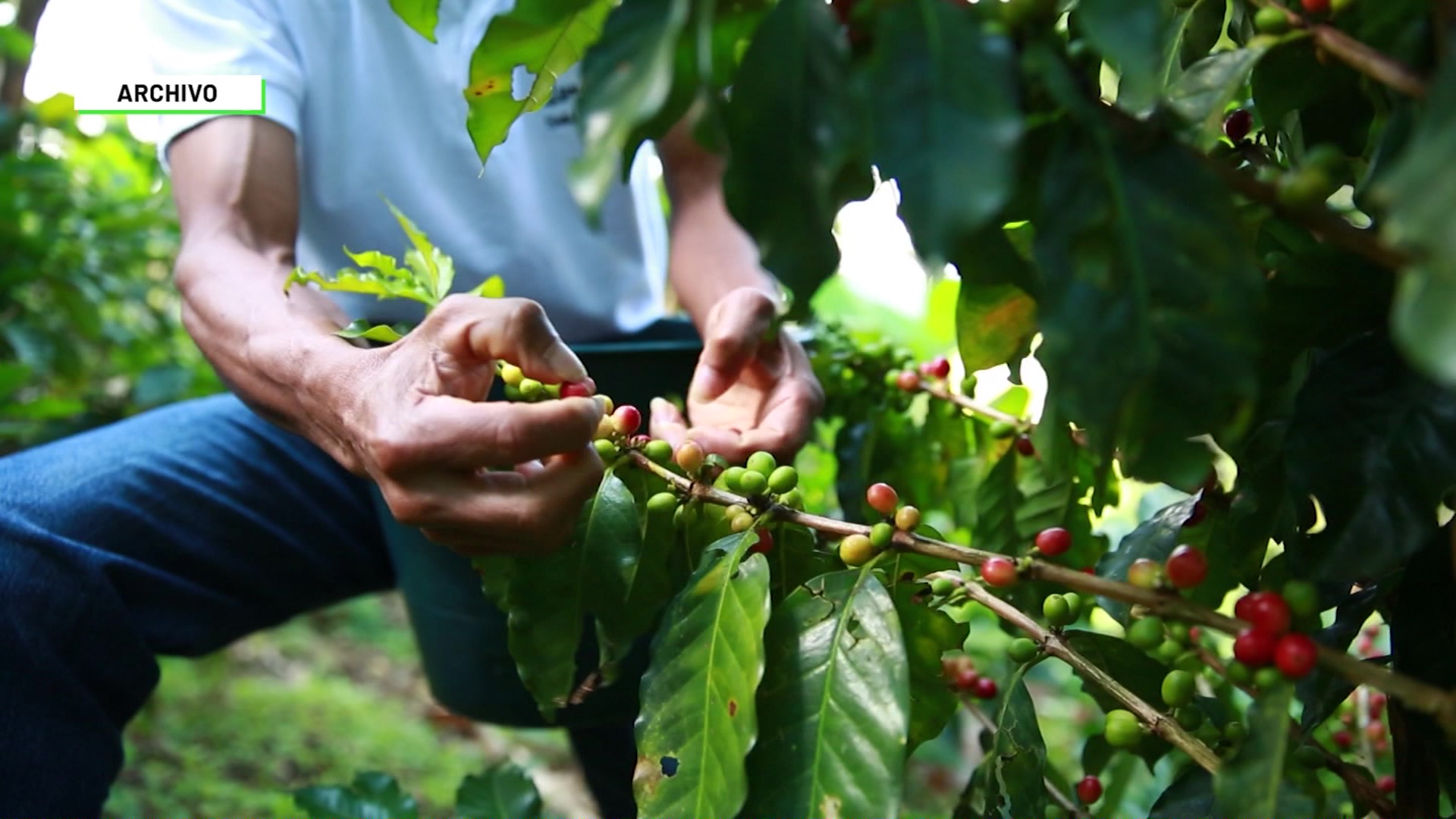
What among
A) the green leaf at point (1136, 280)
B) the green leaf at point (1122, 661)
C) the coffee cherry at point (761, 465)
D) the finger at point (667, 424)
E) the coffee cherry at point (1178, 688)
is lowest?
the green leaf at point (1122, 661)

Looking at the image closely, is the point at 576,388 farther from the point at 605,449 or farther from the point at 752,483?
the point at 752,483

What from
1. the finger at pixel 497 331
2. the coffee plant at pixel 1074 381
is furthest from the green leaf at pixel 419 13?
the finger at pixel 497 331

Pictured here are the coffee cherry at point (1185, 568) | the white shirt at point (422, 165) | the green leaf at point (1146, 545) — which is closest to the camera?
the coffee cherry at point (1185, 568)

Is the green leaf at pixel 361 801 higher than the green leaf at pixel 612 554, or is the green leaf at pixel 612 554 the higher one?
the green leaf at pixel 612 554

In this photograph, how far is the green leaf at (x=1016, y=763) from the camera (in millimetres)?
646

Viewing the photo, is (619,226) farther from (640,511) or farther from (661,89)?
(661,89)

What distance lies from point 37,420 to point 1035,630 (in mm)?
1650

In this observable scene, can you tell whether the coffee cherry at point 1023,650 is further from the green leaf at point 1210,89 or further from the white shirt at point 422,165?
the white shirt at point 422,165

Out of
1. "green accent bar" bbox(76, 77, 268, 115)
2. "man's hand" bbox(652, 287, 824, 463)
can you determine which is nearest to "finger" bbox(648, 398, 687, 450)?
"man's hand" bbox(652, 287, 824, 463)

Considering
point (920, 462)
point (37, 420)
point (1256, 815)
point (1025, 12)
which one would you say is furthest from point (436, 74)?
point (1256, 815)

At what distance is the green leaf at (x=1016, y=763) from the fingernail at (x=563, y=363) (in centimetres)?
35

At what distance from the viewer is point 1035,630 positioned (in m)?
0.63

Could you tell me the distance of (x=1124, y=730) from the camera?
2.04 ft

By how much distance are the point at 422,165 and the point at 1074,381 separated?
109cm
